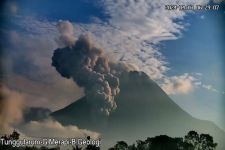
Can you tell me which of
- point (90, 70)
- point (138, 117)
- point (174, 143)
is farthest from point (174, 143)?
point (90, 70)

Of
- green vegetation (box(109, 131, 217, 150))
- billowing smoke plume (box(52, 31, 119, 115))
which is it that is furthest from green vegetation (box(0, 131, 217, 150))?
billowing smoke plume (box(52, 31, 119, 115))

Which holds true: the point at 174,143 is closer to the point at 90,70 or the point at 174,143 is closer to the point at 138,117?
the point at 138,117

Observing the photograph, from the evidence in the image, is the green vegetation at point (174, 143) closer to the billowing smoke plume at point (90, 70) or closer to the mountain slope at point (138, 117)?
the mountain slope at point (138, 117)

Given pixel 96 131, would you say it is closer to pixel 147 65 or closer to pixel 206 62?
pixel 147 65

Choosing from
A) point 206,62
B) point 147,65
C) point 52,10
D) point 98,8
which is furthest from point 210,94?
point 52,10

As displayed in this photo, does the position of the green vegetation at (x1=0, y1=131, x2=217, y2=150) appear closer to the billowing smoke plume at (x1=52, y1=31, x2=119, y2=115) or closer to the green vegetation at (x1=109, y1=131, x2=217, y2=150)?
the green vegetation at (x1=109, y1=131, x2=217, y2=150)

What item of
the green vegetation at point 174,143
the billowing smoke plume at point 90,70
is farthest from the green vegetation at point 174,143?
the billowing smoke plume at point 90,70
